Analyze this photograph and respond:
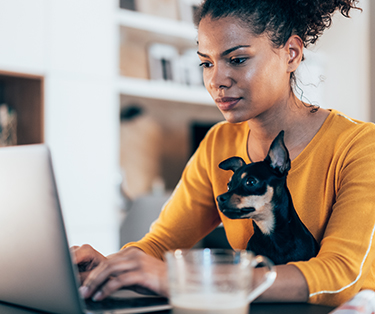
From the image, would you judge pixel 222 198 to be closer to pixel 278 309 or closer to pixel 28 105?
pixel 278 309

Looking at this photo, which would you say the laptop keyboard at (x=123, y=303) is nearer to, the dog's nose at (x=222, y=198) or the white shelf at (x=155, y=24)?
the dog's nose at (x=222, y=198)

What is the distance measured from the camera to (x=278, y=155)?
0.93 metres

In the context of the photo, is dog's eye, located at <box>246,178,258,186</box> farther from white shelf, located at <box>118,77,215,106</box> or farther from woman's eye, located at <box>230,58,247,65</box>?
white shelf, located at <box>118,77,215,106</box>

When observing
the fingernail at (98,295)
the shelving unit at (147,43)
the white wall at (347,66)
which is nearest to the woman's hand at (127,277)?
the fingernail at (98,295)

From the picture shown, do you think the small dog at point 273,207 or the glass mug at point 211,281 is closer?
the glass mug at point 211,281

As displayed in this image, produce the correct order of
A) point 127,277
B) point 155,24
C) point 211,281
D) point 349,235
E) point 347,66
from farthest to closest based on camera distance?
1. point 347,66
2. point 155,24
3. point 349,235
4. point 127,277
5. point 211,281

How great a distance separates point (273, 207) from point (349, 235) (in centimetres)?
20

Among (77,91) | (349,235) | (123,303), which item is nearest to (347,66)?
(77,91)

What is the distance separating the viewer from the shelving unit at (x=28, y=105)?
7.95 feet

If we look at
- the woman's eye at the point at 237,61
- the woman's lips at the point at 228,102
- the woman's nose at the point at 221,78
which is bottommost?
the woman's lips at the point at 228,102

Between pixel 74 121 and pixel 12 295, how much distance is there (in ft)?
6.35

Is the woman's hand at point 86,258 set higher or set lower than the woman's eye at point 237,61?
lower

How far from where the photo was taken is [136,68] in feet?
10.5

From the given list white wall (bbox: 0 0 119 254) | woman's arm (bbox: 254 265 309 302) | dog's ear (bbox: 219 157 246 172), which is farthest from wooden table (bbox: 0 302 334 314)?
white wall (bbox: 0 0 119 254)
